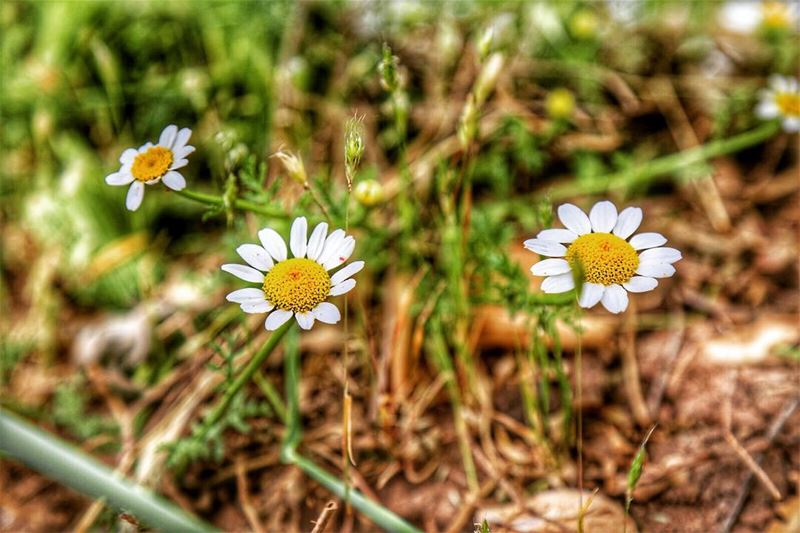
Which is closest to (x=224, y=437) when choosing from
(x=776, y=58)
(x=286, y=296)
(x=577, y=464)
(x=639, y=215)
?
(x=286, y=296)

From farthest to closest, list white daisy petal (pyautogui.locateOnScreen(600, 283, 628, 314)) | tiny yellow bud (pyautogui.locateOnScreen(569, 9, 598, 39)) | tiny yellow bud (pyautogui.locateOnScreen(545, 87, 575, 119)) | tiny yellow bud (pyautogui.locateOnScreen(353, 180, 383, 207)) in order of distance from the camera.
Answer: tiny yellow bud (pyautogui.locateOnScreen(569, 9, 598, 39)), tiny yellow bud (pyautogui.locateOnScreen(545, 87, 575, 119)), tiny yellow bud (pyautogui.locateOnScreen(353, 180, 383, 207)), white daisy petal (pyautogui.locateOnScreen(600, 283, 628, 314))

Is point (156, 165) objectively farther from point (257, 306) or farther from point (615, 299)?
point (615, 299)

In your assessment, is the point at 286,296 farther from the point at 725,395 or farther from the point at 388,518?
the point at 725,395

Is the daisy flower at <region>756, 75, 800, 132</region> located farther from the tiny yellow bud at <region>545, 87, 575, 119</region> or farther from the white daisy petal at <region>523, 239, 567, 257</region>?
the white daisy petal at <region>523, 239, 567, 257</region>

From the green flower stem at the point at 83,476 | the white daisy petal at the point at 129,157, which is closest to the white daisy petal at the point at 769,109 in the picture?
the white daisy petal at the point at 129,157

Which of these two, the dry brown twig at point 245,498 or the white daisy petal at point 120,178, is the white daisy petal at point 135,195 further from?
the dry brown twig at point 245,498

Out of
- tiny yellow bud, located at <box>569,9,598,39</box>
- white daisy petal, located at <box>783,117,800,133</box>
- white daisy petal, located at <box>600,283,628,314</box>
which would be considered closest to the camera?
white daisy petal, located at <box>600,283,628,314</box>

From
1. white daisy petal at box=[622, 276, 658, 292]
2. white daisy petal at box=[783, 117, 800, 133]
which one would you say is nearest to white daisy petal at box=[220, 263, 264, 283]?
white daisy petal at box=[622, 276, 658, 292]
